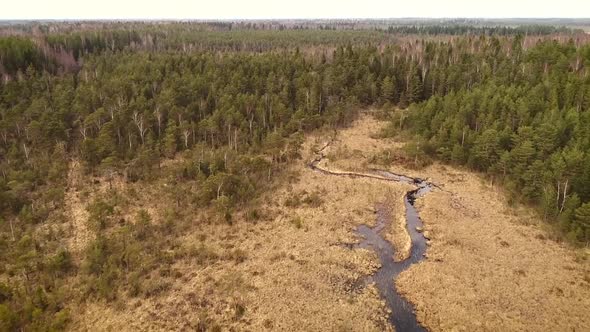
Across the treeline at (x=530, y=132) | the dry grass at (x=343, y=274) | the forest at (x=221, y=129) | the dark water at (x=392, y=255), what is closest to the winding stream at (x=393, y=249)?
the dark water at (x=392, y=255)

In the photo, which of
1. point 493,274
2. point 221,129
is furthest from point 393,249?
point 221,129

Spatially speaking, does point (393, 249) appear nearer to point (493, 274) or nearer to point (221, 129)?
point (493, 274)

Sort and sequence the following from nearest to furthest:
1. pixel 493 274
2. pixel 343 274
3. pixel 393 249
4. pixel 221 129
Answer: pixel 493 274 → pixel 343 274 → pixel 393 249 → pixel 221 129

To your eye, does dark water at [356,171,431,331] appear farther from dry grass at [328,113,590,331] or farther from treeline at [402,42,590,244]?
treeline at [402,42,590,244]

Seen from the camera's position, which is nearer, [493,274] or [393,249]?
[493,274]

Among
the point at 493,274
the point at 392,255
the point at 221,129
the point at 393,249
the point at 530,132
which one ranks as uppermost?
the point at 530,132

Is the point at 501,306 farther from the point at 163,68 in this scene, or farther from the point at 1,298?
the point at 163,68

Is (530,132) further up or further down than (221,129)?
further up
